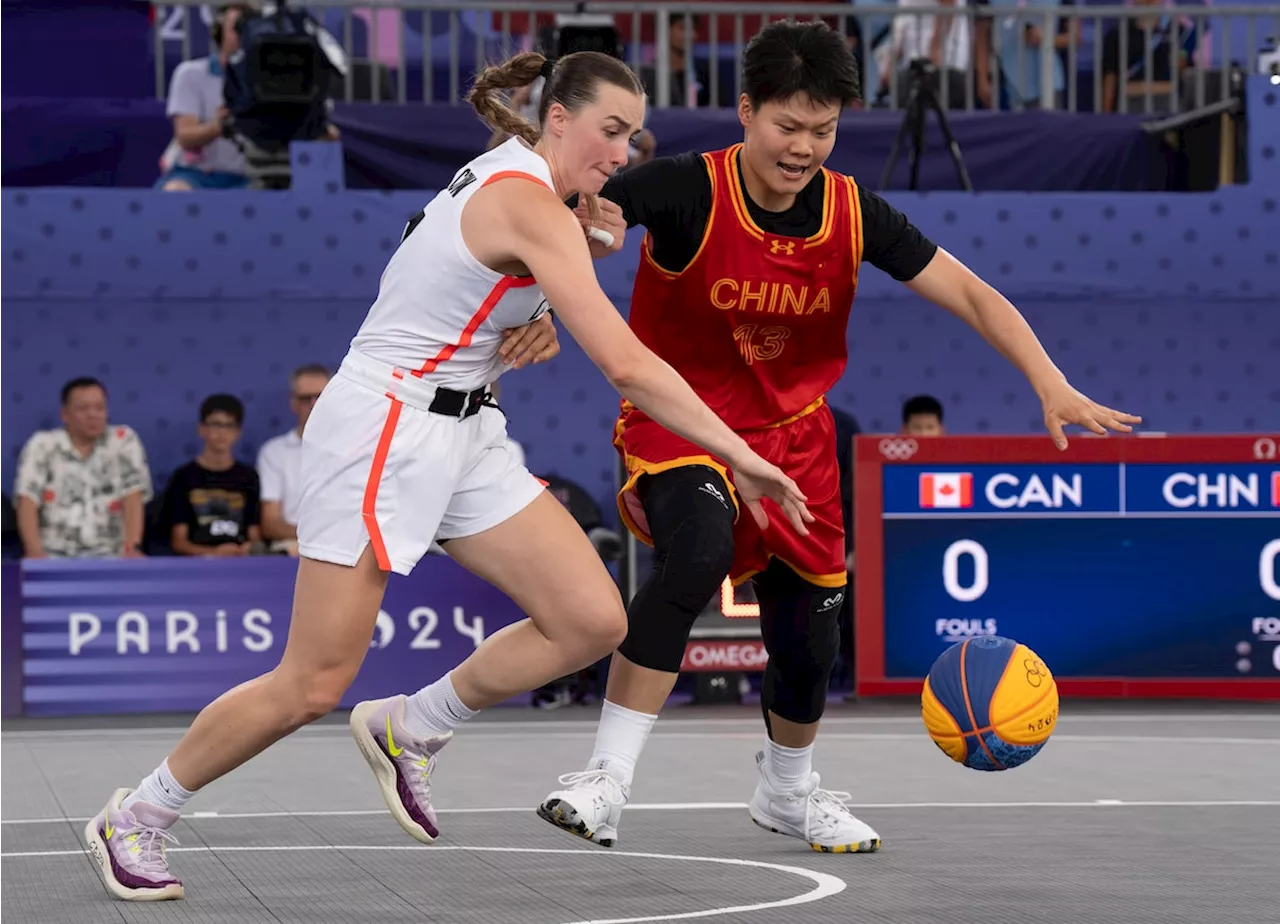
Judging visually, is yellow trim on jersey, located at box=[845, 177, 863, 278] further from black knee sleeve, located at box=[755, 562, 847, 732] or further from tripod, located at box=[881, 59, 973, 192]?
tripod, located at box=[881, 59, 973, 192]

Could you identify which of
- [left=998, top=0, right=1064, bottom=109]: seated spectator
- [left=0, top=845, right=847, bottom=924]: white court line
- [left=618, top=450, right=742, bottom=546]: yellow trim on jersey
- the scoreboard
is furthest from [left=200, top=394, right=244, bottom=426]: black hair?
[left=618, top=450, right=742, bottom=546]: yellow trim on jersey

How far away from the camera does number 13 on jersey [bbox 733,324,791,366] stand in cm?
535

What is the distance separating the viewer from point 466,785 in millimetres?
6984

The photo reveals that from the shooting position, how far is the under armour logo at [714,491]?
16.8ft

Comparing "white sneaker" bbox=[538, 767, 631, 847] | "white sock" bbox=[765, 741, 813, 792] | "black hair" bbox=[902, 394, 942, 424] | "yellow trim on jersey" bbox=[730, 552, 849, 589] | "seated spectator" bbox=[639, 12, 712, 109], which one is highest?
"seated spectator" bbox=[639, 12, 712, 109]

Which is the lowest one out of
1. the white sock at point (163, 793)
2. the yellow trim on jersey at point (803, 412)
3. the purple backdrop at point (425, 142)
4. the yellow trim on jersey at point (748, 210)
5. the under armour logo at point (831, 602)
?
the white sock at point (163, 793)

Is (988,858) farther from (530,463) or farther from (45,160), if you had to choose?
(45,160)

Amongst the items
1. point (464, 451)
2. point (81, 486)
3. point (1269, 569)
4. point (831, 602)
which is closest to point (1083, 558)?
point (1269, 569)

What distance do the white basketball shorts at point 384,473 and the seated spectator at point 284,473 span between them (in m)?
6.23

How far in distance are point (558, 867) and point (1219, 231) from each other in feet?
27.7

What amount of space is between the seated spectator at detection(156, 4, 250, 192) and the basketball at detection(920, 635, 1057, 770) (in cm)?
740

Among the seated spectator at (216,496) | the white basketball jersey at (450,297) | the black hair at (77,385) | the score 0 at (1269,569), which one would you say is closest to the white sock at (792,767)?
the white basketball jersey at (450,297)

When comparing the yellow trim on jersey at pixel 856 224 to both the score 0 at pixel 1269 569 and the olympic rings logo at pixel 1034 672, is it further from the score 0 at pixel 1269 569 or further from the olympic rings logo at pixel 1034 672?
the score 0 at pixel 1269 569

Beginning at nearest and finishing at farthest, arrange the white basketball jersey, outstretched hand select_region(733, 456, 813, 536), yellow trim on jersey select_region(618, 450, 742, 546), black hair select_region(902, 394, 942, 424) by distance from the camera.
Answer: outstretched hand select_region(733, 456, 813, 536) → the white basketball jersey → yellow trim on jersey select_region(618, 450, 742, 546) → black hair select_region(902, 394, 942, 424)
